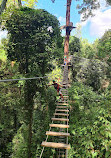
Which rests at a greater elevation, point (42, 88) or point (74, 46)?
point (74, 46)

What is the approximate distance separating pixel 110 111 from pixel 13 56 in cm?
350

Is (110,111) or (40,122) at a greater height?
(110,111)

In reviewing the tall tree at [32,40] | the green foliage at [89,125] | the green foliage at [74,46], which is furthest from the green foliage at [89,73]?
the tall tree at [32,40]

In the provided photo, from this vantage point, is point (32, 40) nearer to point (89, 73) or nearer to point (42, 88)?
point (42, 88)

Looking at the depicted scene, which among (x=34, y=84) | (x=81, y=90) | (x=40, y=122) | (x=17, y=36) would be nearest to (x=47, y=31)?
(x=17, y=36)

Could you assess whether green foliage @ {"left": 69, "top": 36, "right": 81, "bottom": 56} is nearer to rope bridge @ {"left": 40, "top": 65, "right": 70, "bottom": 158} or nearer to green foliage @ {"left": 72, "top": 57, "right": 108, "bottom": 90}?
green foliage @ {"left": 72, "top": 57, "right": 108, "bottom": 90}

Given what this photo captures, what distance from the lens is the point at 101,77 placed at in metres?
9.02

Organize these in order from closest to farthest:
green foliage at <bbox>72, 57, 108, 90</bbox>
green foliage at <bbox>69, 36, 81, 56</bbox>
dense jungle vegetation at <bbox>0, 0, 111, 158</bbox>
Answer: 1. dense jungle vegetation at <bbox>0, 0, 111, 158</bbox>
2. green foliage at <bbox>72, 57, 108, 90</bbox>
3. green foliage at <bbox>69, 36, 81, 56</bbox>

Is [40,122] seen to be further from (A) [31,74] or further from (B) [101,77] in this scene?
(B) [101,77]

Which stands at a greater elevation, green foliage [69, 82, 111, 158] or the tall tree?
the tall tree

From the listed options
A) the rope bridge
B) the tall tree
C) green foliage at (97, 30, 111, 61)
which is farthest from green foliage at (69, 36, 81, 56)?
the tall tree

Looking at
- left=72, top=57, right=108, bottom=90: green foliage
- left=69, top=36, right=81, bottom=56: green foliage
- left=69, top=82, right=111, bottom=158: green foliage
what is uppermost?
left=69, top=36, right=81, bottom=56: green foliage

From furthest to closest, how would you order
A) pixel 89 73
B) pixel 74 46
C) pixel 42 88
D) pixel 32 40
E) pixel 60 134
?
pixel 74 46, pixel 89 73, pixel 42 88, pixel 32 40, pixel 60 134

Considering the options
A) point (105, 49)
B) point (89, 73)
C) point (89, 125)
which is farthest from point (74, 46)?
point (89, 125)
